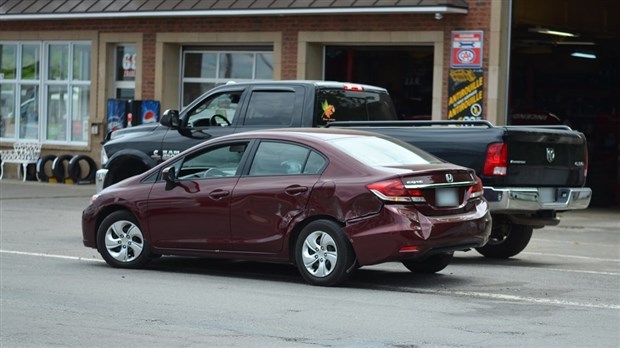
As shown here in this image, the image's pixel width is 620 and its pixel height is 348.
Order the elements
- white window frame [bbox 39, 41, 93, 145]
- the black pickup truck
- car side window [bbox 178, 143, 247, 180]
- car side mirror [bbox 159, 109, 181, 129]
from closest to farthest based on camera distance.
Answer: car side window [bbox 178, 143, 247, 180] < the black pickup truck < car side mirror [bbox 159, 109, 181, 129] < white window frame [bbox 39, 41, 93, 145]

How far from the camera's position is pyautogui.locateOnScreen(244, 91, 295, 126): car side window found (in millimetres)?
14412

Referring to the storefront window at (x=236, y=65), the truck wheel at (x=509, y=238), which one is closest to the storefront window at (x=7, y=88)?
the storefront window at (x=236, y=65)

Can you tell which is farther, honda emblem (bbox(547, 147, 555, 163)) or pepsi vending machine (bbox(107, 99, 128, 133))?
pepsi vending machine (bbox(107, 99, 128, 133))

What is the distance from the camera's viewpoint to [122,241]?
40.4 feet

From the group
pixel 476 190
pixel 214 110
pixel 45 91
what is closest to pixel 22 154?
pixel 45 91

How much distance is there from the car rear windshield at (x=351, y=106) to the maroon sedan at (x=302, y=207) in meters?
→ 2.58

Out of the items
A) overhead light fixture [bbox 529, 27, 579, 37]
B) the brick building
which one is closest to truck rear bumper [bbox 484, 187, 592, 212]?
the brick building

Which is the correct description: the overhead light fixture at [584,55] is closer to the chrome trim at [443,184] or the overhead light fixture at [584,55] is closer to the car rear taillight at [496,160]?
the car rear taillight at [496,160]

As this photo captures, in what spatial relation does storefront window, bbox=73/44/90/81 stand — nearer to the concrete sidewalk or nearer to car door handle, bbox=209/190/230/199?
the concrete sidewalk

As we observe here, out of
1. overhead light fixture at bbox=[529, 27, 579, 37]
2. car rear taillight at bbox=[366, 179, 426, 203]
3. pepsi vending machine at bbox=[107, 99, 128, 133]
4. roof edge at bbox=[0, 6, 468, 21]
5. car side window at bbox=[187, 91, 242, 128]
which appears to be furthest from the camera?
pepsi vending machine at bbox=[107, 99, 128, 133]

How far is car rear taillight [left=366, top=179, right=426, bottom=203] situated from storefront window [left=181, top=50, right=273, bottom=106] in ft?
50.0

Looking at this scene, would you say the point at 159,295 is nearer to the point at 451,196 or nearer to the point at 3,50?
the point at 451,196

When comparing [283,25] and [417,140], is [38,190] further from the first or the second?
[417,140]

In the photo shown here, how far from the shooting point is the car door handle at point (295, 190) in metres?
10.9
